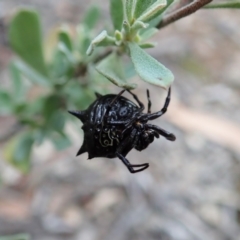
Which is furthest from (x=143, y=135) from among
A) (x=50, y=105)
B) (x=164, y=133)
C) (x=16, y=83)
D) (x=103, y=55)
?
(x=16, y=83)

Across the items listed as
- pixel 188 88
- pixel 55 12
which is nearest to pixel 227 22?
pixel 188 88

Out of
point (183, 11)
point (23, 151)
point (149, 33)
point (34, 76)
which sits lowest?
point (23, 151)

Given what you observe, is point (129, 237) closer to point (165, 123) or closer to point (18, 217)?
point (18, 217)

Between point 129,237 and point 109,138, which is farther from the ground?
point 109,138

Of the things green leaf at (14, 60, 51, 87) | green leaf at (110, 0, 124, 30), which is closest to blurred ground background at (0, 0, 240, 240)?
green leaf at (14, 60, 51, 87)

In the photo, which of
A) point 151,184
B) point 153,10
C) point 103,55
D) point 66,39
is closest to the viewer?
point 153,10

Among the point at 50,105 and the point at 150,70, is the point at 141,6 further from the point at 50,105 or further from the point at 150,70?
the point at 50,105

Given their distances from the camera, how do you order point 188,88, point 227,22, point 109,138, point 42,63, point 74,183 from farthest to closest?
point 227,22
point 188,88
point 74,183
point 42,63
point 109,138
